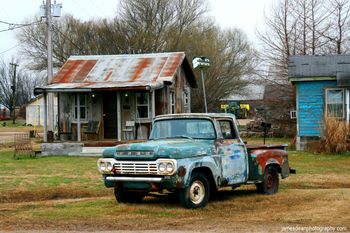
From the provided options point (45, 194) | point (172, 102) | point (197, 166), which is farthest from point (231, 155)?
point (172, 102)

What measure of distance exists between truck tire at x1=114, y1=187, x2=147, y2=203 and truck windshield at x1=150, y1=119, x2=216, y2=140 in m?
1.21

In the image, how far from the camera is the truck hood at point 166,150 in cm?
1045

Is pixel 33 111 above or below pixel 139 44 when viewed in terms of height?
below

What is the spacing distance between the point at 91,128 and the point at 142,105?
257cm

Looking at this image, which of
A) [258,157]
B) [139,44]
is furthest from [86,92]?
[139,44]

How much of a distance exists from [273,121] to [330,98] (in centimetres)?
1178

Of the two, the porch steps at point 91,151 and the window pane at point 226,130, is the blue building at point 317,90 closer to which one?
the porch steps at point 91,151

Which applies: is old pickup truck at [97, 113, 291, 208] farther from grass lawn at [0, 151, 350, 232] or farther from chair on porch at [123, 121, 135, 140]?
chair on porch at [123, 121, 135, 140]

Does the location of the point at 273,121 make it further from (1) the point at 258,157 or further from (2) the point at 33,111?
(2) the point at 33,111

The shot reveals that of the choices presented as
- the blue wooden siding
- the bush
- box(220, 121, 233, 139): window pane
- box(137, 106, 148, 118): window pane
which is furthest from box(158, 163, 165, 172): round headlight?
the blue wooden siding

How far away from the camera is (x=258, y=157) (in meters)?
12.5

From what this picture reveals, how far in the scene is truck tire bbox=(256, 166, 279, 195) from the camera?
12.7m

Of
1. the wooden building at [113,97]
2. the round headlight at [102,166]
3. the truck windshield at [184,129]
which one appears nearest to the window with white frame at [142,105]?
the wooden building at [113,97]

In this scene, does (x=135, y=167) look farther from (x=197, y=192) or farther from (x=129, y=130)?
(x=129, y=130)
